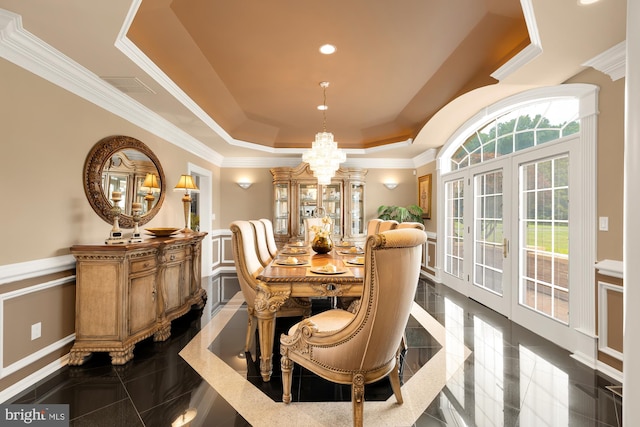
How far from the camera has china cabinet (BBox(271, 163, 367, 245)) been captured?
6.39 meters

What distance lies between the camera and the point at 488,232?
419 centimetres

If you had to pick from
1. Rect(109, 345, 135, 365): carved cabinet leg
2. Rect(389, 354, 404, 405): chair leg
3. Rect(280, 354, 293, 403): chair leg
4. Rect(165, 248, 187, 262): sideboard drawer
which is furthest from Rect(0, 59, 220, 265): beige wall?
Rect(389, 354, 404, 405): chair leg

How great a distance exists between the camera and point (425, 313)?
12.6 ft

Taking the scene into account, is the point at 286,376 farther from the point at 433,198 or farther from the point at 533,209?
the point at 433,198

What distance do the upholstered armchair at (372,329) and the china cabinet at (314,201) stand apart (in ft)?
15.0

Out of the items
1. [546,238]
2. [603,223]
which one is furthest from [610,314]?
[546,238]

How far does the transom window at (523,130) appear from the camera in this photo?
2979mm

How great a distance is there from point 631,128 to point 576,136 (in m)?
2.50

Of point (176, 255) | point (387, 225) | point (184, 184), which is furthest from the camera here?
point (184, 184)

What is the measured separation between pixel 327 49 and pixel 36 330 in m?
3.38

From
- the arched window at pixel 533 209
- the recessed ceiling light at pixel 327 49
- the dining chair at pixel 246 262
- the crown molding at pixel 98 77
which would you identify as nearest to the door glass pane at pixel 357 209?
the crown molding at pixel 98 77

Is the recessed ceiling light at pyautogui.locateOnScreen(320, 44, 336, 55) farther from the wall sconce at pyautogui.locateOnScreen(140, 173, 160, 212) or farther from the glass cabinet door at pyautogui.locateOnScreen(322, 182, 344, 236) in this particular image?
the glass cabinet door at pyautogui.locateOnScreen(322, 182, 344, 236)

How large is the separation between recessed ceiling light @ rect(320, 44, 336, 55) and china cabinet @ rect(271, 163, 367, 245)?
3.28m

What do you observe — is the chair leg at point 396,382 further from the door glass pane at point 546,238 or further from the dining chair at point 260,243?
the door glass pane at point 546,238
